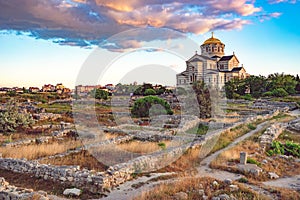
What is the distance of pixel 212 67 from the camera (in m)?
73.9

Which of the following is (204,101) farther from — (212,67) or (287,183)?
(212,67)

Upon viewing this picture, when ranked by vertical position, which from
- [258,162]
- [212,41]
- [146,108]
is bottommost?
[258,162]

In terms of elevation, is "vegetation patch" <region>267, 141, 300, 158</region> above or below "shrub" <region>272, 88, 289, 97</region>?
below

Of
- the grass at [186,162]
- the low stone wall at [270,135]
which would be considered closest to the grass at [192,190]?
the grass at [186,162]

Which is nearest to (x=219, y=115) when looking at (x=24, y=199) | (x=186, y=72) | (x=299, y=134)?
(x=299, y=134)

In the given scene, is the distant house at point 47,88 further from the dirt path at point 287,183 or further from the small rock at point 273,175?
the dirt path at point 287,183

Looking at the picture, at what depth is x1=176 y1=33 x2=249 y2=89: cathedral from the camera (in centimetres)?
6225

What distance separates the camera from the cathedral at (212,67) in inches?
2451

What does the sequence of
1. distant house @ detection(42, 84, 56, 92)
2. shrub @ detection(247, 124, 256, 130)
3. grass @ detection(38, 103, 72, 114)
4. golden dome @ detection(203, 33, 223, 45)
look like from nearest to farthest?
shrub @ detection(247, 124, 256, 130) < grass @ detection(38, 103, 72, 114) < golden dome @ detection(203, 33, 223, 45) < distant house @ detection(42, 84, 56, 92)

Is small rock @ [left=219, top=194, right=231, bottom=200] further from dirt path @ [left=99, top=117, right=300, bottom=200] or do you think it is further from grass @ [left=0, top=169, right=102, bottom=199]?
grass @ [left=0, top=169, right=102, bottom=199]

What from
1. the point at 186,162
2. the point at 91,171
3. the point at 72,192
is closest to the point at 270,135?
the point at 186,162

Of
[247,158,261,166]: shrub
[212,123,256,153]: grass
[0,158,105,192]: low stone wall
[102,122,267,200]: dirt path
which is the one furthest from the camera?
[212,123,256,153]: grass

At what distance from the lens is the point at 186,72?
2451 inches

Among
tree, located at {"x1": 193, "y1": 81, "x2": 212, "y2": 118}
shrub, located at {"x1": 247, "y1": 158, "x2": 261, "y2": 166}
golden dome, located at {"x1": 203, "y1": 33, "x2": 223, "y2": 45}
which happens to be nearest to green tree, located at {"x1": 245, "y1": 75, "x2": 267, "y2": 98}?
golden dome, located at {"x1": 203, "y1": 33, "x2": 223, "y2": 45}
